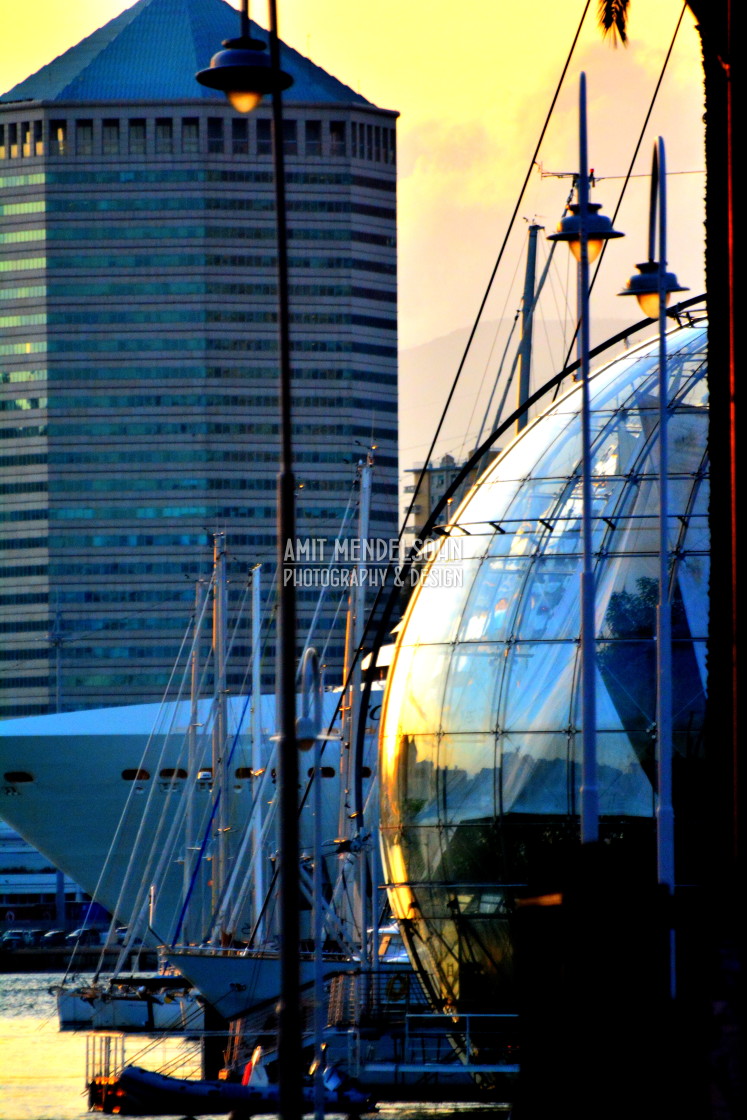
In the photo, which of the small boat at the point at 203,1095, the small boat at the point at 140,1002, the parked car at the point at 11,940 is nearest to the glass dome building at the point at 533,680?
the small boat at the point at 203,1095

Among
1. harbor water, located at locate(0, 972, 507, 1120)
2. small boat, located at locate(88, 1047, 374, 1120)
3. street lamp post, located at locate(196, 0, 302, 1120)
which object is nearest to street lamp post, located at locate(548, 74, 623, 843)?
street lamp post, located at locate(196, 0, 302, 1120)

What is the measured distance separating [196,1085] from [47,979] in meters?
81.5

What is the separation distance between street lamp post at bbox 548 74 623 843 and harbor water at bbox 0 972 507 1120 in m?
10.1

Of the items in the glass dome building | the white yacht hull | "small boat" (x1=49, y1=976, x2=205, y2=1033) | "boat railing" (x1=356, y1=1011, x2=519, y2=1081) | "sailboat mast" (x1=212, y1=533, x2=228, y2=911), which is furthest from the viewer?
the white yacht hull

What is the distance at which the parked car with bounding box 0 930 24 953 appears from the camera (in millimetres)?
137225

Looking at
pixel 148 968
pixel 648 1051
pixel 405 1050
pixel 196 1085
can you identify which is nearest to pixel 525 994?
pixel 648 1051

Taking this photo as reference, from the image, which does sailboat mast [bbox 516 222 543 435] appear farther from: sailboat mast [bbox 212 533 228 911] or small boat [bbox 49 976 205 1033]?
small boat [bbox 49 976 205 1033]

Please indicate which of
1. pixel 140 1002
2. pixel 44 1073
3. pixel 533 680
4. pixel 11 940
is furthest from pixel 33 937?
pixel 533 680

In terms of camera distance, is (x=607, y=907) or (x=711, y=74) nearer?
(x=607, y=907)

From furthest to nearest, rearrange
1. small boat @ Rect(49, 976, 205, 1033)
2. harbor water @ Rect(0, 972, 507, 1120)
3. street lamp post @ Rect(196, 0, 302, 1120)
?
1. small boat @ Rect(49, 976, 205, 1033)
2. harbor water @ Rect(0, 972, 507, 1120)
3. street lamp post @ Rect(196, 0, 302, 1120)

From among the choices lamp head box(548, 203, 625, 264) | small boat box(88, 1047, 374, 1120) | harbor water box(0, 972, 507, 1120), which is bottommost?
harbor water box(0, 972, 507, 1120)

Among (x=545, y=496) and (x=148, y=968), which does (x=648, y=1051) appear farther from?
(x=148, y=968)

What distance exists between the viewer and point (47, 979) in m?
118

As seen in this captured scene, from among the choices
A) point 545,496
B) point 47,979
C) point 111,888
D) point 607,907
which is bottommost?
point 47,979
